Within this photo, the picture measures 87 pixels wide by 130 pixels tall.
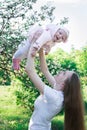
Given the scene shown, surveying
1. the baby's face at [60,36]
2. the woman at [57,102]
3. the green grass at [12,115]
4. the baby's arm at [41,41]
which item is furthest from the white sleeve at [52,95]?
the green grass at [12,115]

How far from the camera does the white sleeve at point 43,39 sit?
13.1ft

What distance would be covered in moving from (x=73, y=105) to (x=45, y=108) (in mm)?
216

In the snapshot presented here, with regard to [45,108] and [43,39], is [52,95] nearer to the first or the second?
[45,108]

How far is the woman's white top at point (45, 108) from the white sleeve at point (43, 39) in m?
0.34

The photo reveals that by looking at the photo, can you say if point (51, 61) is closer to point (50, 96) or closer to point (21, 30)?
point (21, 30)

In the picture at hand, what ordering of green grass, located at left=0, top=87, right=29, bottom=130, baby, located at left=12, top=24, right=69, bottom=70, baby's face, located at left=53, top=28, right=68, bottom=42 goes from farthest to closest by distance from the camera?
green grass, located at left=0, top=87, right=29, bottom=130
baby's face, located at left=53, top=28, right=68, bottom=42
baby, located at left=12, top=24, right=69, bottom=70

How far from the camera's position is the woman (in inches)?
155

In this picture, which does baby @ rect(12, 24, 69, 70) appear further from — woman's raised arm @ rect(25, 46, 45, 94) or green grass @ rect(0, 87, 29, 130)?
green grass @ rect(0, 87, 29, 130)

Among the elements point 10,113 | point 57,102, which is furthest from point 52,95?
point 10,113

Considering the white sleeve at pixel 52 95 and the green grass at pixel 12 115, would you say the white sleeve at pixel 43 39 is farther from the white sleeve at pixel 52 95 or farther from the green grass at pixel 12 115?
the green grass at pixel 12 115

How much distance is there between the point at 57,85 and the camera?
13.3 ft

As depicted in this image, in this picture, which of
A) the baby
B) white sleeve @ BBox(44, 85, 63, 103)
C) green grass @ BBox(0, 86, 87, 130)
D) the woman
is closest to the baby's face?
the baby

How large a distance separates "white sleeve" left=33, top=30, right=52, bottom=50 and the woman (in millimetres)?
67

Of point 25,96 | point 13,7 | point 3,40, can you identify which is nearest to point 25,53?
point 3,40
